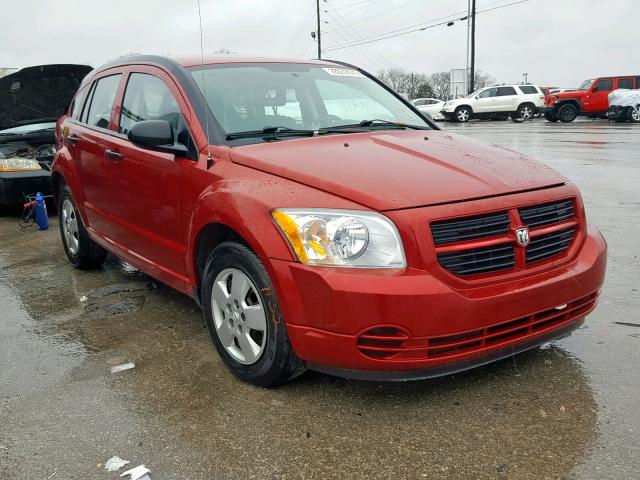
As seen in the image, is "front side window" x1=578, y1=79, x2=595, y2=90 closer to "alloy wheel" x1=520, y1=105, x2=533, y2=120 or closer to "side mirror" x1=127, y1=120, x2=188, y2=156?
"alloy wheel" x1=520, y1=105, x2=533, y2=120

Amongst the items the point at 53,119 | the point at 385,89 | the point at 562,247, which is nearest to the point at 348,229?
the point at 562,247

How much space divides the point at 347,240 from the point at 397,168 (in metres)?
0.52

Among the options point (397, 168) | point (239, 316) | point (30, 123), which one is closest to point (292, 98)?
point (397, 168)

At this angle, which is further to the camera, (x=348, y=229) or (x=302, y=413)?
(x=302, y=413)

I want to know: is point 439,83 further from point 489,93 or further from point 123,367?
point 123,367

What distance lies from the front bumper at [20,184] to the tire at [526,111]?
2600 centimetres

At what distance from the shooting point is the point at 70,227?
550 cm

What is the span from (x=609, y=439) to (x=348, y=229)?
138cm

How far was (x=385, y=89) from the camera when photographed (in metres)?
4.64

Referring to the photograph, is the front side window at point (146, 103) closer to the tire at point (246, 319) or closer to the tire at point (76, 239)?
the tire at point (246, 319)

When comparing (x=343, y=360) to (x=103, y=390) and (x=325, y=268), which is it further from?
(x=103, y=390)

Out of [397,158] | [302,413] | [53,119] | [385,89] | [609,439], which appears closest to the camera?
[609,439]

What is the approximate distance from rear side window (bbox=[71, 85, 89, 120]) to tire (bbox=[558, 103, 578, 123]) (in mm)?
24786

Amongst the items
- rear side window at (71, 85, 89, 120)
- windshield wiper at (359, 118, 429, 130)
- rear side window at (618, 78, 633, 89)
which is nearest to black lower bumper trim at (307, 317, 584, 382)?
windshield wiper at (359, 118, 429, 130)
